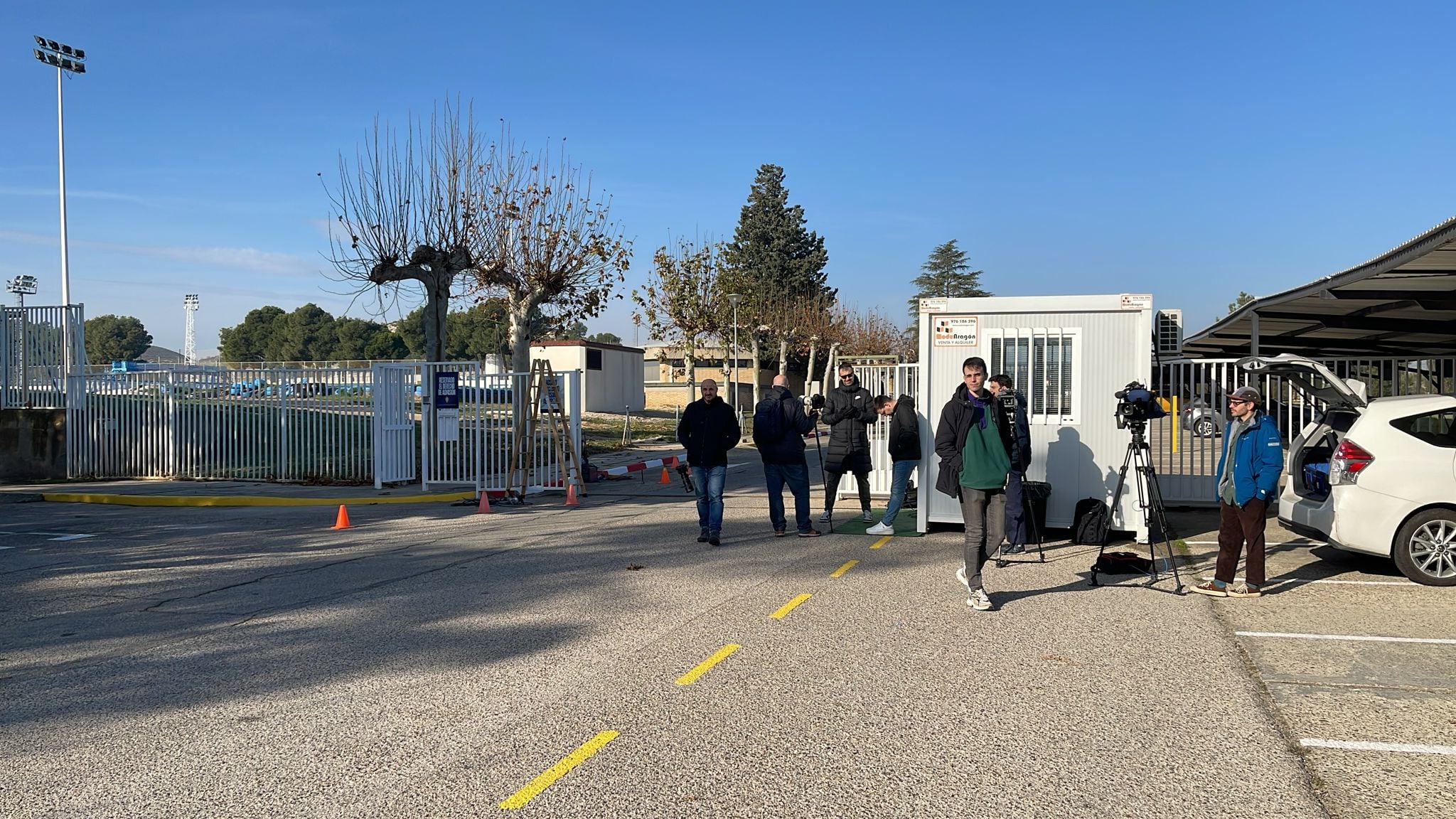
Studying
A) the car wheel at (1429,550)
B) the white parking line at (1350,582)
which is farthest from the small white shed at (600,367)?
the car wheel at (1429,550)

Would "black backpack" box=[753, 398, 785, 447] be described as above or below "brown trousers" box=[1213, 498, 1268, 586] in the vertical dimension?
above

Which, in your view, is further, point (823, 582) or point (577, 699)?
point (823, 582)

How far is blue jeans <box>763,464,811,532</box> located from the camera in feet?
38.7

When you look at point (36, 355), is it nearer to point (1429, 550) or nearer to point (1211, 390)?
point (1211, 390)

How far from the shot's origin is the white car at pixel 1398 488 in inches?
343

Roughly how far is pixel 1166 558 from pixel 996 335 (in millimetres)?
2919

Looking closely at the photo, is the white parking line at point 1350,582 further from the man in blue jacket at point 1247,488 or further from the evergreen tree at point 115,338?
the evergreen tree at point 115,338

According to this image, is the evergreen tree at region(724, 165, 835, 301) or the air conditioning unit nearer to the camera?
the air conditioning unit

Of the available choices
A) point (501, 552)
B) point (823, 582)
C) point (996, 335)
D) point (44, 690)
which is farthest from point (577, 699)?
point (996, 335)

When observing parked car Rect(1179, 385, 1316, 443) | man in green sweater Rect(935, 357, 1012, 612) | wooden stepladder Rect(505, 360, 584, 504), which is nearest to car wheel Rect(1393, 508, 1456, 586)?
man in green sweater Rect(935, 357, 1012, 612)

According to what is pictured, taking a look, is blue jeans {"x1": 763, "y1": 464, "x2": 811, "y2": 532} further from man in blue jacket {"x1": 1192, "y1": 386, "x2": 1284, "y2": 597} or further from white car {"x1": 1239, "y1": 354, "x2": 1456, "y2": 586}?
white car {"x1": 1239, "y1": 354, "x2": 1456, "y2": 586}

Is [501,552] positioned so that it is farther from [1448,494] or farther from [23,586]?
[1448,494]

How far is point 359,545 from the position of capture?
39.8 feet

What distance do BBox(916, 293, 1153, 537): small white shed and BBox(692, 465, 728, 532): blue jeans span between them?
239cm
